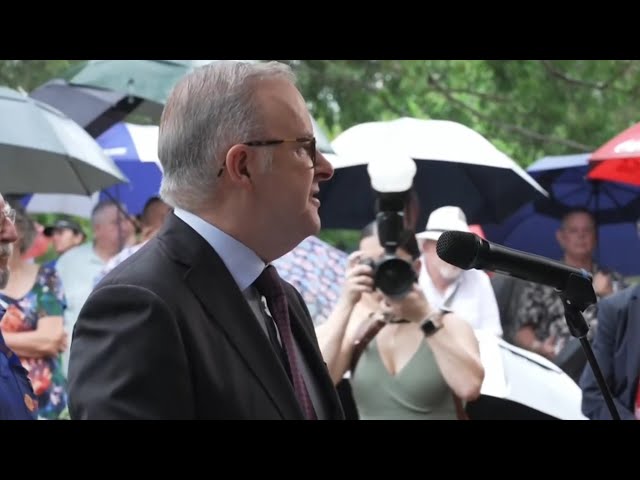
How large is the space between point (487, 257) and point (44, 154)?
4.80 metres

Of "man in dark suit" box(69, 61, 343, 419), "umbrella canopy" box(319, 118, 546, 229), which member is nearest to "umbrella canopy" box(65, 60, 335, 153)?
"umbrella canopy" box(319, 118, 546, 229)

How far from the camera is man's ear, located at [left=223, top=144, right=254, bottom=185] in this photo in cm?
301

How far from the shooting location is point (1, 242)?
4363 mm

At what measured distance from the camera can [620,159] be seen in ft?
26.3

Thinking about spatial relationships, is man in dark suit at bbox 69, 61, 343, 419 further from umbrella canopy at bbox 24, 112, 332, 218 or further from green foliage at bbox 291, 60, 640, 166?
green foliage at bbox 291, 60, 640, 166

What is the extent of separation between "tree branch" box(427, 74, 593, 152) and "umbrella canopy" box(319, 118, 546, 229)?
6.68 metres

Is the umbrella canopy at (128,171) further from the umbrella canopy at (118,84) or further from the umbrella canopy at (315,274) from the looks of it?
the umbrella canopy at (315,274)

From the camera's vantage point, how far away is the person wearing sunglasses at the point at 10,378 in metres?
3.95

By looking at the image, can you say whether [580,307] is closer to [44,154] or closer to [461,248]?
[461,248]

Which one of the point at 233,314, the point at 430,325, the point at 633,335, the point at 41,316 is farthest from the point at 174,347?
the point at 41,316

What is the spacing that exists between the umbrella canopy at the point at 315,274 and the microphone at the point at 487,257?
13.6 feet

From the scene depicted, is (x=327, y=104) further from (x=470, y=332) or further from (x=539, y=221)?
(x=470, y=332)
